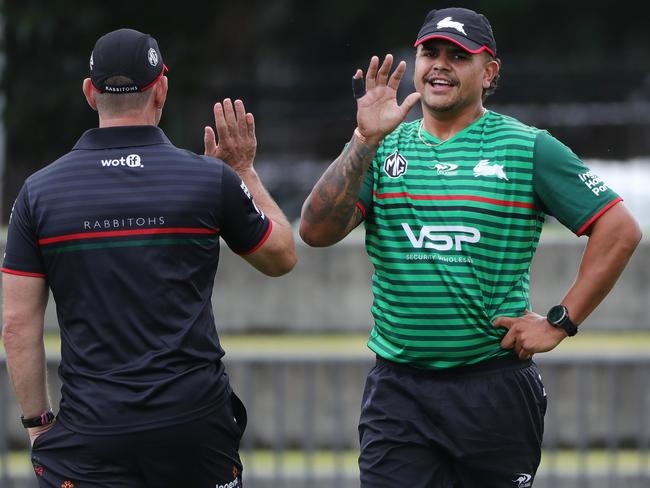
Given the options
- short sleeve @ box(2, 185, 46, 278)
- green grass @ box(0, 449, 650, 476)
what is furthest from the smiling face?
green grass @ box(0, 449, 650, 476)

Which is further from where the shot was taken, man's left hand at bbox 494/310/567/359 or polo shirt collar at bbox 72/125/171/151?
man's left hand at bbox 494/310/567/359

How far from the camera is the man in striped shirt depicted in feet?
15.4

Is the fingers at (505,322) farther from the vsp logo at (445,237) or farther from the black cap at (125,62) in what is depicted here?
the black cap at (125,62)

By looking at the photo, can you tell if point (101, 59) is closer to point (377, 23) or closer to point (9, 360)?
point (9, 360)

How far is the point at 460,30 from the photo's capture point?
479cm

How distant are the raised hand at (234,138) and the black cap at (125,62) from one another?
0.34 m

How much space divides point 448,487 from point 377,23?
2241cm

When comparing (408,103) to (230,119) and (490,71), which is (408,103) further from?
(230,119)

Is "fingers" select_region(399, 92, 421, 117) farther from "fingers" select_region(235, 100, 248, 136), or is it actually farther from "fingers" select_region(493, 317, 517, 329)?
"fingers" select_region(493, 317, 517, 329)

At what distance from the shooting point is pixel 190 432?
4.32 metres

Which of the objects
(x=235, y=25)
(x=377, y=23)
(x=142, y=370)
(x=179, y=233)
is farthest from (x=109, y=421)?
(x=377, y=23)

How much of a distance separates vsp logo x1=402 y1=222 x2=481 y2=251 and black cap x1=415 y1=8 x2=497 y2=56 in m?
0.61

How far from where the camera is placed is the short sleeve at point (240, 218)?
14.2 ft

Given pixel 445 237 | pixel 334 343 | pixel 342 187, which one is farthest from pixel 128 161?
pixel 334 343
